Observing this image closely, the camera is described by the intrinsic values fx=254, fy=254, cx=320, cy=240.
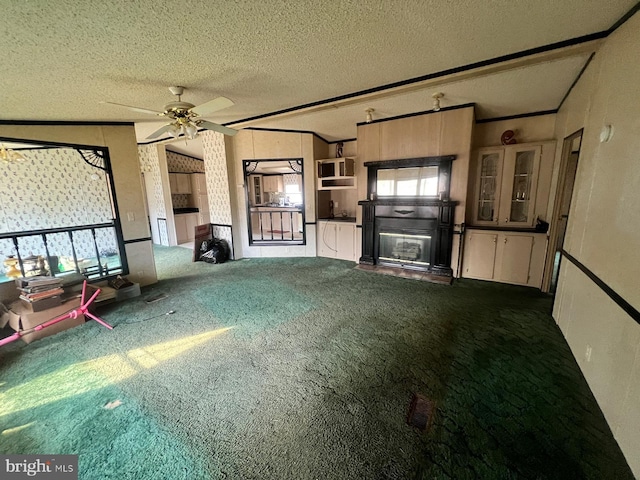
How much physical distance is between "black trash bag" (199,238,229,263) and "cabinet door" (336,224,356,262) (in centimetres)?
248

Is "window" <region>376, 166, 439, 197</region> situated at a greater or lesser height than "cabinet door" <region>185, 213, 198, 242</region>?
greater

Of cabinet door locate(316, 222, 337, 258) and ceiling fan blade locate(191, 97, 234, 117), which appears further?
cabinet door locate(316, 222, 337, 258)

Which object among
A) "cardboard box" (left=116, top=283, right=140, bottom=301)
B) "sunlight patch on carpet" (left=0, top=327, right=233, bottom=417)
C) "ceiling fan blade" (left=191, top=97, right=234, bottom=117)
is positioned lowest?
"sunlight patch on carpet" (left=0, top=327, right=233, bottom=417)

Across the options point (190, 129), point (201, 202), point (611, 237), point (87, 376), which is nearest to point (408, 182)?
point (611, 237)

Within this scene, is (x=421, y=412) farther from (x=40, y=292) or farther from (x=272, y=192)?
(x=272, y=192)

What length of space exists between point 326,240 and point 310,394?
13.0ft

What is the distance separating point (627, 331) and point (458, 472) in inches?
51.0

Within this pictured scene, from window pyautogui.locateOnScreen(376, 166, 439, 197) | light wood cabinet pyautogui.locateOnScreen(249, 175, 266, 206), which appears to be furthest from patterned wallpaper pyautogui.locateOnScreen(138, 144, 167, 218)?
window pyautogui.locateOnScreen(376, 166, 439, 197)

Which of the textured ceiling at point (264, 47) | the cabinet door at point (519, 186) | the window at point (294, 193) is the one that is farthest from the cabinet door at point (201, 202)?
the cabinet door at point (519, 186)

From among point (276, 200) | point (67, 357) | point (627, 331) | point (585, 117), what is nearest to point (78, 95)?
point (67, 357)

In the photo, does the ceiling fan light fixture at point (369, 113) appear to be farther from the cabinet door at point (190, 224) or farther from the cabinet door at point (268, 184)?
the cabinet door at point (190, 224)

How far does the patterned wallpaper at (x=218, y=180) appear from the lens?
5.40 m

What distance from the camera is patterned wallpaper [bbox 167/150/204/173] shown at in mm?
7211

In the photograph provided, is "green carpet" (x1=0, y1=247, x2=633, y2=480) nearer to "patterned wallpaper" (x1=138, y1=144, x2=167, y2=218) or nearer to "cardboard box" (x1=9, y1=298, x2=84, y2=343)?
"cardboard box" (x1=9, y1=298, x2=84, y2=343)
